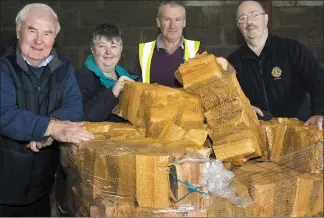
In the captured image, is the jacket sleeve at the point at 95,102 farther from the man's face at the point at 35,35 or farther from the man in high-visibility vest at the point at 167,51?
the man in high-visibility vest at the point at 167,51

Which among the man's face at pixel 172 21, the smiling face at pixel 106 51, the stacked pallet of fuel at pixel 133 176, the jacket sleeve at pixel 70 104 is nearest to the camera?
the stacked pallet of fuel at pixel 133 176

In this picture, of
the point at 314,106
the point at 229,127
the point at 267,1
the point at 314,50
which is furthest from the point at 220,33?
the point at 229,127

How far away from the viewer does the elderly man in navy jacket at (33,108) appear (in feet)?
7.66

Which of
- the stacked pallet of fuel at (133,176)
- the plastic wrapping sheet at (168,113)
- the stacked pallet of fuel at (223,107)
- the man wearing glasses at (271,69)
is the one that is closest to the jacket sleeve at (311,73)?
the man wearing glasses at (271,69)

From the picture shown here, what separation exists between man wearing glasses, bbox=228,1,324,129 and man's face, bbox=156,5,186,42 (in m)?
0.57

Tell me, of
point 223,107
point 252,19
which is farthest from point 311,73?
point 223,107

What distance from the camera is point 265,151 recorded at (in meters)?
2.50

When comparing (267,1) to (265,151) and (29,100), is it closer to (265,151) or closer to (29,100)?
(265,151)

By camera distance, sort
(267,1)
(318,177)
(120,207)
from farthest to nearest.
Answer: (267,1) < (318,177) < (120,207)

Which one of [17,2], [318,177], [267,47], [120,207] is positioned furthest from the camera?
[17,2]

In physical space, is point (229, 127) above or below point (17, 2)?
below

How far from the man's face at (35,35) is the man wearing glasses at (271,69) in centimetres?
148

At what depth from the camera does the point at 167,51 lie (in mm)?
3707

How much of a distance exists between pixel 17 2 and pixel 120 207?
499cm
